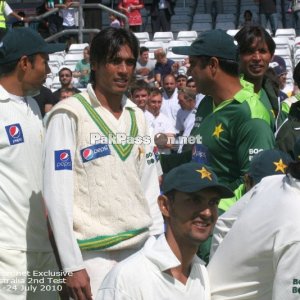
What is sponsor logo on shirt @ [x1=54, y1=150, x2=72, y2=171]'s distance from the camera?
461 centimetres

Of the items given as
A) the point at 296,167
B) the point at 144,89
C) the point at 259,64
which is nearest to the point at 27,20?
the point at 144,89

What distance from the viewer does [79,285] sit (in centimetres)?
447

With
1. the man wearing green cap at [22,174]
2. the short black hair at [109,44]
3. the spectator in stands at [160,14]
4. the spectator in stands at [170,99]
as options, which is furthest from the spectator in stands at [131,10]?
the short black hair at [109,44]

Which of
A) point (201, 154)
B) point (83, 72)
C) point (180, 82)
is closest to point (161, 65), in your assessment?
point (83, 72)

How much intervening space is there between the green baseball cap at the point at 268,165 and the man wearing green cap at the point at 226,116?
1.17ft

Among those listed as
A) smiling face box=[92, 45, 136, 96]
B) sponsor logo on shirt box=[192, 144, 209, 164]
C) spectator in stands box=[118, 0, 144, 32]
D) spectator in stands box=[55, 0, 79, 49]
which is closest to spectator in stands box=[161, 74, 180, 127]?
spectator in stands box=[55, 0, 79, 49]

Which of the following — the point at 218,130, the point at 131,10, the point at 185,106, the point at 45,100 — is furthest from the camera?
the point at 131,10

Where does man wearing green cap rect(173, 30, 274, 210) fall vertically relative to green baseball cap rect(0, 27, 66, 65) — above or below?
below

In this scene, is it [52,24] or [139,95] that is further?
[52,24]

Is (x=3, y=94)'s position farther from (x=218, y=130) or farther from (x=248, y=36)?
(x=248, y=36)

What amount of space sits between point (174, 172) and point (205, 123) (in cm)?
151

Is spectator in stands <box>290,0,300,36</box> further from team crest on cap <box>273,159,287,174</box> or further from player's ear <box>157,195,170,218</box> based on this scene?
player's ear <box>157,195,170,218</box>

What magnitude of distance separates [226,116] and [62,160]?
3.03ft

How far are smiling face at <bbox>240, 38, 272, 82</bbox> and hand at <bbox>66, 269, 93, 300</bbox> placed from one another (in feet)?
6.22
